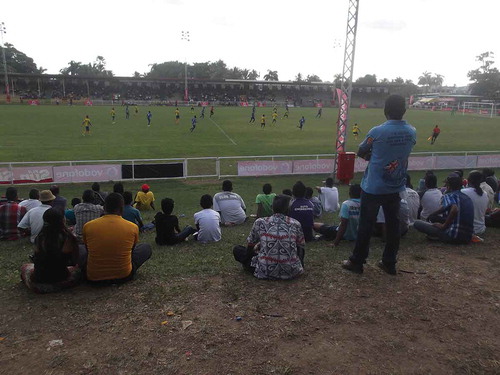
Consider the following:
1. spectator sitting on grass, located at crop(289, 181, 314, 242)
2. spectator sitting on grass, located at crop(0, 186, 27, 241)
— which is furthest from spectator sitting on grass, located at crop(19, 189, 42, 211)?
spectator sitting on grass, located at crop(289, 181, 314, 242)

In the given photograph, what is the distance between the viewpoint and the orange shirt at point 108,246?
4.50m

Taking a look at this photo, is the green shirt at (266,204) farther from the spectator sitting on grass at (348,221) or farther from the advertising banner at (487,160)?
the advertising banner at (487,160)

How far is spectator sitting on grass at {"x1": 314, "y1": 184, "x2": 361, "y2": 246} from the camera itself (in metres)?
6.18

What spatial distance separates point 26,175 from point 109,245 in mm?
14015

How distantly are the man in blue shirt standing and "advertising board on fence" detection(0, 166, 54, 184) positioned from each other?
49.7ft

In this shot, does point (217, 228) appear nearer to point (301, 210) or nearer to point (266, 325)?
point (301, 210)

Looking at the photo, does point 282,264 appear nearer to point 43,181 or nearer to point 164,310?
point 164,310

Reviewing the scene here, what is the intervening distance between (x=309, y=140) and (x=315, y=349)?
30443mm

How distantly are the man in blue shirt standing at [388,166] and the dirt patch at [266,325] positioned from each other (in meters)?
0.67

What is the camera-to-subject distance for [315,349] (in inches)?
133

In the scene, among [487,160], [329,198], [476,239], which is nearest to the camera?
[476,239]

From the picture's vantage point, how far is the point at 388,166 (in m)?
4.48

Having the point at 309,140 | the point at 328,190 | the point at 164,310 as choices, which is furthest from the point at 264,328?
the point at 309,140

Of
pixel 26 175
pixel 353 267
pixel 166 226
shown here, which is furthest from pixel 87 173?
pixel 353 267
